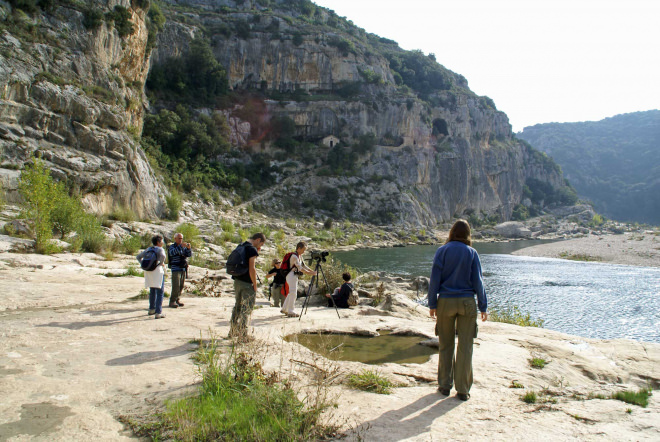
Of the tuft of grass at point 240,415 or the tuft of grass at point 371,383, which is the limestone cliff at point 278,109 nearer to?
the tuft of grass at point 240,415

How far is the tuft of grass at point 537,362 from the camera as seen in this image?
5.70m

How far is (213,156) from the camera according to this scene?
48.4 m

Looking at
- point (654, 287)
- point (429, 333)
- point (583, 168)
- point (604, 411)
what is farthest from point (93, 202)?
point (583, 168)

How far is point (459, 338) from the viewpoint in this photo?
4344 millimetres

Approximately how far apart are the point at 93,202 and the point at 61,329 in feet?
→ 58.4

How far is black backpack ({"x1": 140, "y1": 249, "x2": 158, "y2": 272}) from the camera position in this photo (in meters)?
7.16

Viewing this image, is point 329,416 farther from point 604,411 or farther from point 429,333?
point 429,333

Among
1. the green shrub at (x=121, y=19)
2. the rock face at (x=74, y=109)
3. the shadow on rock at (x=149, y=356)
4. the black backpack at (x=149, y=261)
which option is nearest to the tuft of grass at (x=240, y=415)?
the shadow on rock at (x=149, y=356)

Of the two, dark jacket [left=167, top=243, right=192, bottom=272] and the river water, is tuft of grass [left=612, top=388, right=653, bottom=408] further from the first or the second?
the river water

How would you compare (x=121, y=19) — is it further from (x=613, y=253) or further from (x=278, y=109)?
(x=613, y=253)

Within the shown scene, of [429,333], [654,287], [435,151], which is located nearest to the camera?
[429,333]

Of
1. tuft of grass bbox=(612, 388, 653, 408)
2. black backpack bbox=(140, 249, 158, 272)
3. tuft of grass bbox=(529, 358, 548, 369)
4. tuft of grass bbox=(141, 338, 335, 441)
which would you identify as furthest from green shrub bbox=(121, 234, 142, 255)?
tuft of grass bbox=(612, 388, 653, 408)

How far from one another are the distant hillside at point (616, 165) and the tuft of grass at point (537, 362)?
162 m

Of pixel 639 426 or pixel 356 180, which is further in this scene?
pixel 356 180
